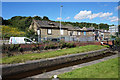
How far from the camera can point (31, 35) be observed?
16.6 metres

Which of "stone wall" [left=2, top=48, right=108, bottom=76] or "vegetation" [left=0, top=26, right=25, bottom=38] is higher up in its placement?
"vegetation" [left=0, top=26, right=25, bottom=38]

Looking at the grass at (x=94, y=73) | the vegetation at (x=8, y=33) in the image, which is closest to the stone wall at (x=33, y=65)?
the grass at (x=94, y=73)

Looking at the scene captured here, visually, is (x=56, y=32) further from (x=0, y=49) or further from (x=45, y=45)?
(x=0, y=49)

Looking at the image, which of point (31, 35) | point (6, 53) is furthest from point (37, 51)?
point (31, 35)

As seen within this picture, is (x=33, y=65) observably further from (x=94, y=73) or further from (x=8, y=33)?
(x=8, y=33)

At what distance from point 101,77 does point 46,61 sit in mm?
5539

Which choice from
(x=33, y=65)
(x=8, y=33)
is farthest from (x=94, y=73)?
(x=8, y=33)

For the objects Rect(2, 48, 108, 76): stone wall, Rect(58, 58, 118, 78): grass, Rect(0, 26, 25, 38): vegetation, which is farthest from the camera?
Rect(0, 26, 25, 38): vegetation

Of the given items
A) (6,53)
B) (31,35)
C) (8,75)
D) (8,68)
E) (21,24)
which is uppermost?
(21,24)

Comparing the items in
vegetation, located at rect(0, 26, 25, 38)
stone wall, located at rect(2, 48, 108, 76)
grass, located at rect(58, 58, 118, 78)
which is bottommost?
stone wall, located at rect(2, 48, 108, 76)

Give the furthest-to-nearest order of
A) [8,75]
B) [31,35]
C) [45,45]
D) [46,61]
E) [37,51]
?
[31,35] → [45,45] → [37,51] → [46,61] → [8,75]

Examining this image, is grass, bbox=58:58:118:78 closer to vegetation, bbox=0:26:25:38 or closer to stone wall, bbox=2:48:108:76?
stone wall, bbox=2:48:108:76

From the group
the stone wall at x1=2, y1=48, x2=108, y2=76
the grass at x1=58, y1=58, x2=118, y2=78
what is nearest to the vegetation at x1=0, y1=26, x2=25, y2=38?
the stone wall at x1=2, y1=48, x2=108, y2=76

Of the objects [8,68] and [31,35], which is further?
[31,35]
